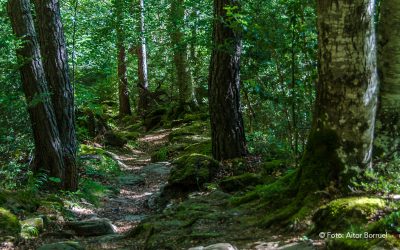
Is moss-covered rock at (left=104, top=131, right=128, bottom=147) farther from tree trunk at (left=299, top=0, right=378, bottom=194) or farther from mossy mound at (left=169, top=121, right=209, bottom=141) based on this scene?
tree trunk at (left=299, top=0, right=378, bottom=194)

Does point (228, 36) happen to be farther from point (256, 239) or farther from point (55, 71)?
point (256, 239)

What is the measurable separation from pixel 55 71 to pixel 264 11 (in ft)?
15.0

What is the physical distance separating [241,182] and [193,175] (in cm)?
140

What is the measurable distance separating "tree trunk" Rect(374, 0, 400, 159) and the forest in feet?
0.04

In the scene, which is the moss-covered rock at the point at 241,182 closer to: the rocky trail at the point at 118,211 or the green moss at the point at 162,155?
the rocky trail at the point at 118,211

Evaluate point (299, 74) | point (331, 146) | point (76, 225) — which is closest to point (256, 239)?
point (331, 146)

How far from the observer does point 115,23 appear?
17.4 meters

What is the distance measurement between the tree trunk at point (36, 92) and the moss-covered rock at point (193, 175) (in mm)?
2414

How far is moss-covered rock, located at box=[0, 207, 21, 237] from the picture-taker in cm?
656

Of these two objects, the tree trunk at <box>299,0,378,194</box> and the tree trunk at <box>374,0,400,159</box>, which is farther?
the tree trunk at <box>374,0,400,159</box>

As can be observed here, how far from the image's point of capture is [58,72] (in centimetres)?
984

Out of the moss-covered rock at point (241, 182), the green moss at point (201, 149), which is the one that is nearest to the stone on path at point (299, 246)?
the moss-covered rock at point (241, 182)

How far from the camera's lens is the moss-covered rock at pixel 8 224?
→ 6562 mm

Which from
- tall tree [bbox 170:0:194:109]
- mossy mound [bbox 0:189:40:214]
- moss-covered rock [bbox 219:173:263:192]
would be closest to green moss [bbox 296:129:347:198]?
moss-covered rock [bbox 219:173:263:192]
